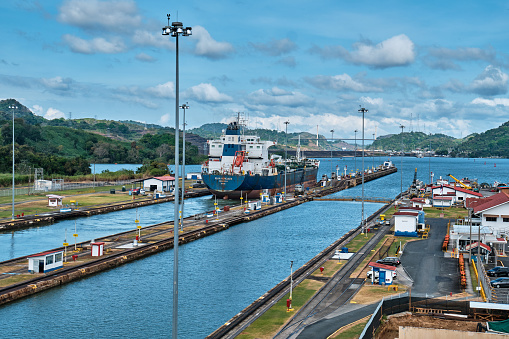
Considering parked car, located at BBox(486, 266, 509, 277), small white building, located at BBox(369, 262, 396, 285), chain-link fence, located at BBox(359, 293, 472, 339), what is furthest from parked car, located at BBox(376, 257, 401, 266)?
chain-link fence, located at BBox(359, 293, 472, 339)

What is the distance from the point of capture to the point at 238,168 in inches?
4139

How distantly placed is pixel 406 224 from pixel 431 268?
17036 mm

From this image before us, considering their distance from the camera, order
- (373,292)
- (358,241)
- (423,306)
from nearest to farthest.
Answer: (423,306), (373,292), (358,241)

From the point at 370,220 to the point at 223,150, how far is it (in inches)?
1658

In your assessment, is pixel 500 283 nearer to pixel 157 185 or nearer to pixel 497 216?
pixel 497 216

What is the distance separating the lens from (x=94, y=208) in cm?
8338

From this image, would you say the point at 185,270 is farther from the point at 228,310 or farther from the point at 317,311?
the point at 317,311

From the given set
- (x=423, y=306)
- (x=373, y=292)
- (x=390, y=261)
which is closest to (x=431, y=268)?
(x=390, y=261)

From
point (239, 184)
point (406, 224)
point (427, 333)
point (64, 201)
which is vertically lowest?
point (427, 333)

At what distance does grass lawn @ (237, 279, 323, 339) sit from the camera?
27.7 m

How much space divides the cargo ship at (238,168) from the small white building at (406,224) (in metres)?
42.6

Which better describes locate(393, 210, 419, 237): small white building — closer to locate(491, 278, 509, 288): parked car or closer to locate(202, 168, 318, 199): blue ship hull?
locate(491, 278, 509, 288): parked car

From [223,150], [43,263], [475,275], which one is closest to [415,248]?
[475,275]

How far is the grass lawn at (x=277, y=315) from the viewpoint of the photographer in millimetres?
27719
